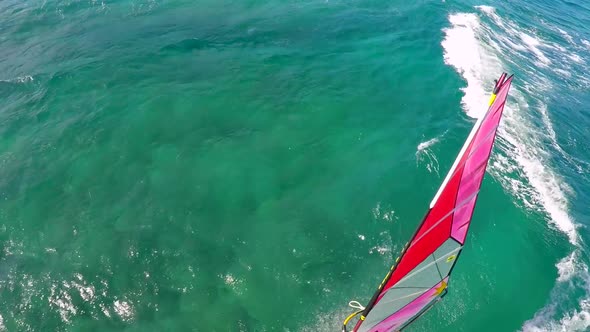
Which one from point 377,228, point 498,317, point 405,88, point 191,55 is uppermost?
point 191,55

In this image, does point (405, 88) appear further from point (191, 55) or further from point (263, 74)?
point (191, 55)

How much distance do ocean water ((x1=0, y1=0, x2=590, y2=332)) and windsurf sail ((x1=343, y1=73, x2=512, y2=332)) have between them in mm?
5490

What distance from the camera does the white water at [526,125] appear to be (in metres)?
17.6

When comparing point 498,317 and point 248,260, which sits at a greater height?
point 248,260

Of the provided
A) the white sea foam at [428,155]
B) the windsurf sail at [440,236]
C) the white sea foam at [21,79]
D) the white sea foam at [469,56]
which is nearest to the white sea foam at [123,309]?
the windsurf sail at [440,236]

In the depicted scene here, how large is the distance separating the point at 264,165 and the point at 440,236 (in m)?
13.4

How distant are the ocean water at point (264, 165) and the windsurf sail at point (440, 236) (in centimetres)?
549

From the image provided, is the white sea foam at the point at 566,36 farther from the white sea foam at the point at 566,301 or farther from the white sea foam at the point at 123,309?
the white sea foam at the point at 123,309

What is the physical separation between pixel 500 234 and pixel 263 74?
18700mm

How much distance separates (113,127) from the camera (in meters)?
23.5

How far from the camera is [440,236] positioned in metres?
10.0

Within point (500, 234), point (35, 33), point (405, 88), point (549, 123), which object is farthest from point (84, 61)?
point (549, 123)

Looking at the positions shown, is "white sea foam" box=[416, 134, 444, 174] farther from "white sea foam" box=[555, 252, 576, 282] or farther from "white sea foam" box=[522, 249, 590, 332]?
"white sea foam" box=[522, 249, 590, 332]

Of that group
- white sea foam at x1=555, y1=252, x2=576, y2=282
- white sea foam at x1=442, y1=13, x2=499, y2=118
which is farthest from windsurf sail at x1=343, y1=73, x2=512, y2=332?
white sea foam at x1=442, y1=13, x2=499, y2=118
